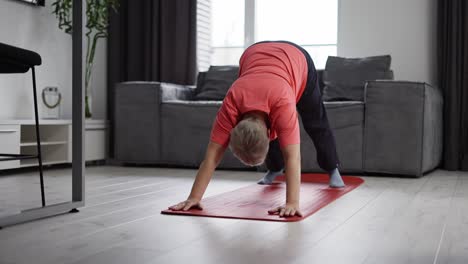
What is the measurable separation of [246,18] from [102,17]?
1.33 meters

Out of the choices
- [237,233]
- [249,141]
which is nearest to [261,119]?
→ [249,141]

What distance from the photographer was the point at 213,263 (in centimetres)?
158

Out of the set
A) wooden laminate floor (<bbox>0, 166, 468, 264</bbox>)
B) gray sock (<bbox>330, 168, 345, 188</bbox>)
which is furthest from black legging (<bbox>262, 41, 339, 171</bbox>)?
wooden laminate floor (<bbox>0, 166, 468, 264</bbox>)

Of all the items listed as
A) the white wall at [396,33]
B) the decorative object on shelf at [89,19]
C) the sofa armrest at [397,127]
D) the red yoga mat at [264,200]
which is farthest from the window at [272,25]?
the red yoga mat at [264,200]

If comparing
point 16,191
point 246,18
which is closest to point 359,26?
point 246,18

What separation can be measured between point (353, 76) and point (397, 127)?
2.40 ft

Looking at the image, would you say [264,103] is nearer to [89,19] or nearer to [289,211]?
[289,211]

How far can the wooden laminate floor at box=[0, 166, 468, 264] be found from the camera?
167cm

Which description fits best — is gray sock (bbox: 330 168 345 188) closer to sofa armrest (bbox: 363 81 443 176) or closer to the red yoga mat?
the red yoga mat

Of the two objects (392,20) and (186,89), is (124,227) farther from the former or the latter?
(392,20)

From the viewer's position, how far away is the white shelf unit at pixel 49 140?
3.96 metres

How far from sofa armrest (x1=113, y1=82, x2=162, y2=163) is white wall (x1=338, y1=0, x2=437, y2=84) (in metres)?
1.74

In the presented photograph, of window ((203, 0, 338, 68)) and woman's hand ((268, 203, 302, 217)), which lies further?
window ((203, 0, 338, 68))

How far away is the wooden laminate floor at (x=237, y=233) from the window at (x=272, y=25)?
2.48 metres
